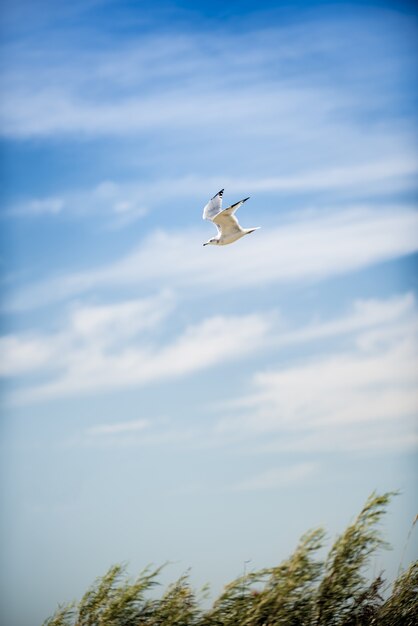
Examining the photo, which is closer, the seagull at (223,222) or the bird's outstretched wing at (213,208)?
the seagull at (223,222)

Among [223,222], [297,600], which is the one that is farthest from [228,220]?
[297,600]

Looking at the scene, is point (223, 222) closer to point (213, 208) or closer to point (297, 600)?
point (213, 208)

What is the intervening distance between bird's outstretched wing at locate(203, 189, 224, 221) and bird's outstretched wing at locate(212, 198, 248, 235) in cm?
42

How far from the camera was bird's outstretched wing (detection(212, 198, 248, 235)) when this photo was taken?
17156mm

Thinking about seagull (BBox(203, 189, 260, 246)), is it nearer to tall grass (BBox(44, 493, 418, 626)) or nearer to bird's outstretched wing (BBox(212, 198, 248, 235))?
bird's outstretched wing (BBox(212, 198, 248, 235))

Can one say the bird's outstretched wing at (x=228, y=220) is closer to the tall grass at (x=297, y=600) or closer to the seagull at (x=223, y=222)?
the seagull at (x=223, y=222)

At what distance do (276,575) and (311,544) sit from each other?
0.58 metres

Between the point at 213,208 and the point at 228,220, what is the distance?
39.7 inches

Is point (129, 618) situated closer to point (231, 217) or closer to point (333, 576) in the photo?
point (333, 576)

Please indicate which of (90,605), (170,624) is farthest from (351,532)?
(90,605)

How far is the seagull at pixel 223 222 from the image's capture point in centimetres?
1752

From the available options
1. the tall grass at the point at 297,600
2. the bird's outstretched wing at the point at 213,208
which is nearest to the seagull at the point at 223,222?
the bird's outstretched wing at the point at 213,208

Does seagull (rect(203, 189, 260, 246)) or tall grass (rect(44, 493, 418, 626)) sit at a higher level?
seagull (rect(203, 189, 260, 246))

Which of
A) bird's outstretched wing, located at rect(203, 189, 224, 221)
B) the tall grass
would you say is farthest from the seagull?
the tall grass
